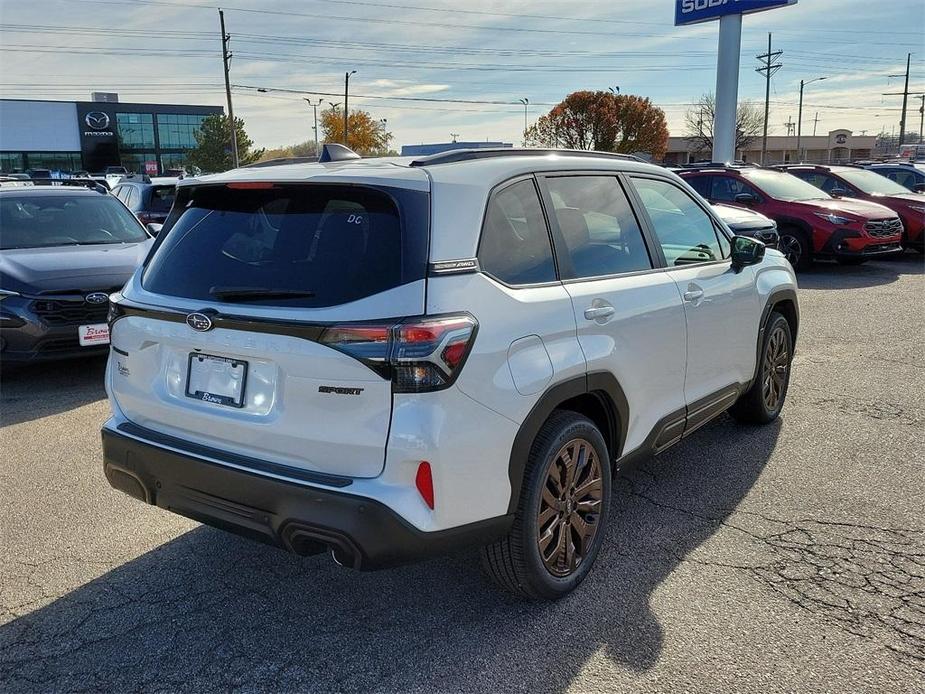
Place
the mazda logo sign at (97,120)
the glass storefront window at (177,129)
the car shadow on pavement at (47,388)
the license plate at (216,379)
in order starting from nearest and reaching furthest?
1. the license plate at (216,379)
2. the car shadow on pavement at (47,388)
3. the mazda logo sign at (97,120)
4. the glass storefront window at (177,129)

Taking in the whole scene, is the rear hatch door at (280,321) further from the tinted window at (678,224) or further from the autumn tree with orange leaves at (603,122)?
the autumn tree with orange leaves at (603,122)

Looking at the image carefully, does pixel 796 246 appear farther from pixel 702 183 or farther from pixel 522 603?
pixel 522 603

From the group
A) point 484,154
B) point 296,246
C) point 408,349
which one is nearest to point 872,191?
point 484,154

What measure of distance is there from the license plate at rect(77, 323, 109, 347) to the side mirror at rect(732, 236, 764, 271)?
4.79m

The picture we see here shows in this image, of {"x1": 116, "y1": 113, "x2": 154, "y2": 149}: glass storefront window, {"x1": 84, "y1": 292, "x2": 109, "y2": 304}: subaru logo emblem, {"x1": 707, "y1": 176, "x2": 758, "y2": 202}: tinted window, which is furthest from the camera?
{"x1": 116, "y1": 113, "x2": 154, "y2": 149}: glass storefront window

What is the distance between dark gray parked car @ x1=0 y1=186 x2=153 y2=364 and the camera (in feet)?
20.2

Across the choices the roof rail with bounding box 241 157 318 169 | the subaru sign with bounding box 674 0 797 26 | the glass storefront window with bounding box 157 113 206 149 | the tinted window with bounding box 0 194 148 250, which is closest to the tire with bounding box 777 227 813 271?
the tinted window with bounding box 0 194 148 250

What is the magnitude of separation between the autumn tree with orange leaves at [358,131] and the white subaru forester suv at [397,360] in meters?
63.8

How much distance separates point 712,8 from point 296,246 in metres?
29.7

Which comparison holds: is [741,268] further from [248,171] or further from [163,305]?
[163,305]

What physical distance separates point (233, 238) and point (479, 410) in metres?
1.22

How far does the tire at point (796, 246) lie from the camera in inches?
512

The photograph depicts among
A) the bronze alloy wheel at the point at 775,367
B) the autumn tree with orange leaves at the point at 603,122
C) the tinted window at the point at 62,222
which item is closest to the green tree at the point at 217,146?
the autumn tree with orange leaves at the point at 603,122

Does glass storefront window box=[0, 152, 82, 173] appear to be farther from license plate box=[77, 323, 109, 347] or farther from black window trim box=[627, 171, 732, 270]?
black window trim box=[627, 171, 732, 270]
